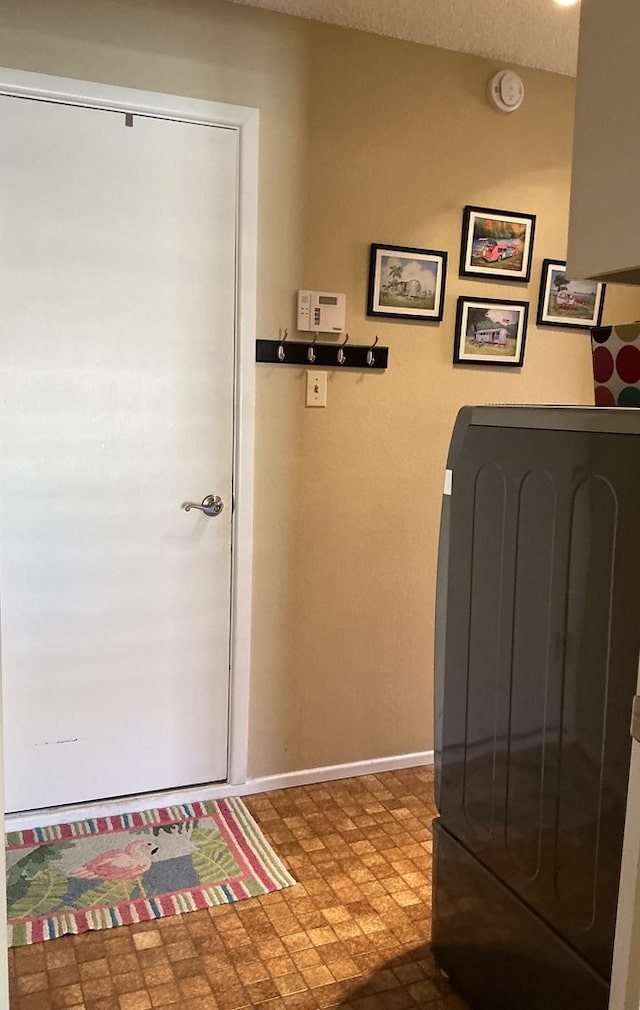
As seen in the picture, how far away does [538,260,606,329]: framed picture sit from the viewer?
286 cm

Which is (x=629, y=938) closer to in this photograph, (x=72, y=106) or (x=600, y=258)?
(x=600, y=258)

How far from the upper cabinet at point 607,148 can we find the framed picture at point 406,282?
4.59ft

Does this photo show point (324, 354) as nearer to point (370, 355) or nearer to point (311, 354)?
point (311, 354)

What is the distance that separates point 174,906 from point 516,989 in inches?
36.4

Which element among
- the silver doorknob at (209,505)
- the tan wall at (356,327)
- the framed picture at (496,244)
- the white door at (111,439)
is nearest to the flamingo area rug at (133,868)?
the white door at (111,439)

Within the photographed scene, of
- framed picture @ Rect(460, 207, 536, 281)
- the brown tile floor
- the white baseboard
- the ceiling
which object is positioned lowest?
the brown tile floor

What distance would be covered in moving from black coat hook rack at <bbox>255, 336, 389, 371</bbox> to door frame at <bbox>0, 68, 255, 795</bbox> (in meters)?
Answer: 0.06

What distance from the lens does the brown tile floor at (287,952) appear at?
1.79 meters

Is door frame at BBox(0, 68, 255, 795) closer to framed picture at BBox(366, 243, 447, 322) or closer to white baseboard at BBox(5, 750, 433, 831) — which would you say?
white baseboard at BBox(5, 750, 433, 831)

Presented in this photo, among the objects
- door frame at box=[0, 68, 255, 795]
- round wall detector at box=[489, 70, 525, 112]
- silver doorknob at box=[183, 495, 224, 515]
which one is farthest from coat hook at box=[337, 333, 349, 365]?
round wall detector at box=[489, 70, 525, 112]

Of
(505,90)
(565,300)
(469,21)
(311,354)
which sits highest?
(469,21)

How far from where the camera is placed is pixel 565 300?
9.49ft

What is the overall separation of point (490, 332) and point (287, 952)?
201 centimetres

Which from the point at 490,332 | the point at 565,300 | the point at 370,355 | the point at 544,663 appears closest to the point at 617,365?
the point at 544,663
